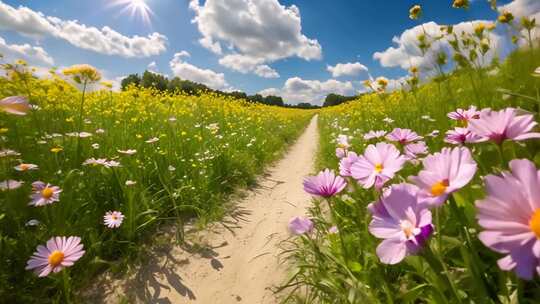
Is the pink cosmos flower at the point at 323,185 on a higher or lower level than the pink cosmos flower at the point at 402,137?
lower

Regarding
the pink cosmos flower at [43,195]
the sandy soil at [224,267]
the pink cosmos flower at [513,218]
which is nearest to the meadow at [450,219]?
the pink cosmos flower at [513,218]

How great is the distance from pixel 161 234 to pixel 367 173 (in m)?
2.12

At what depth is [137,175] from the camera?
9.45 feet

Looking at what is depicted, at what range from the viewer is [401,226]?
2.55 feet

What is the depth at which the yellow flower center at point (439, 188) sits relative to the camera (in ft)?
2.25

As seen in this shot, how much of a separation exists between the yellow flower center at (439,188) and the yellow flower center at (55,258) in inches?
63.1

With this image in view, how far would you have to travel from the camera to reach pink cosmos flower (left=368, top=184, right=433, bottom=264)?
0.74 m

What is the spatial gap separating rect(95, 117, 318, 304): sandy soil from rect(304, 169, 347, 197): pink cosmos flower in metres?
0.97

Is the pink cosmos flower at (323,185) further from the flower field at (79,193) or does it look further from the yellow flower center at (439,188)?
the flower field at (79,193)

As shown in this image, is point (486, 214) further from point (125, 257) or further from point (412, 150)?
point (125, 257)

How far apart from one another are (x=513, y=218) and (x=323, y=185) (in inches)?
27.9

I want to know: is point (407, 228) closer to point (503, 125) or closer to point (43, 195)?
point (503, 125)

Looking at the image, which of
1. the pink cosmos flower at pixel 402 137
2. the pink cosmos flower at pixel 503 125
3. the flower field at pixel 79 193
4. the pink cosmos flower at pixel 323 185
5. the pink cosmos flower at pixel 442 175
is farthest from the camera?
the flower field at pixel 79 193

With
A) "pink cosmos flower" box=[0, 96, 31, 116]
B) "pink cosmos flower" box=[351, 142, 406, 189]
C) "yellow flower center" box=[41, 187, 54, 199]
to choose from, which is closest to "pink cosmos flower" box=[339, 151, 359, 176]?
"pink cosmos flower" box=[351, 142, 406, 189]
